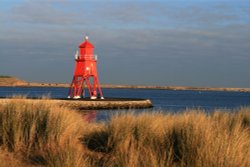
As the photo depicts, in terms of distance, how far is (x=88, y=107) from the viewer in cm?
6194

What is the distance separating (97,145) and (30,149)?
1.63 metres

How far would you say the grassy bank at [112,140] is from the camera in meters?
8.03

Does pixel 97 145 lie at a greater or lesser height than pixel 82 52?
lesser

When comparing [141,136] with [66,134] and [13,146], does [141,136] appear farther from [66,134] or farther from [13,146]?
[13,146]

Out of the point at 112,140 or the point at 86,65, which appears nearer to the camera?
the point at 112,140

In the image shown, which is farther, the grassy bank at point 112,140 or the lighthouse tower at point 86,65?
the lighthouse tower at point 86,65

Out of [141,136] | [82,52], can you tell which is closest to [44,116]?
[141,136]

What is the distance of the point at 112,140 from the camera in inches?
416

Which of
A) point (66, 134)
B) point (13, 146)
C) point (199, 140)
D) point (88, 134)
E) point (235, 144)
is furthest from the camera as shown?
point (88, 134)

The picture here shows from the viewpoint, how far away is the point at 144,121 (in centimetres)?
1113

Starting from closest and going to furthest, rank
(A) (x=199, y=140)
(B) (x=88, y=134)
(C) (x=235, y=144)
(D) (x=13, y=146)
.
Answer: (C) (x=235, y=144) < (A) (x=199, y=140) < (D) (x=13, y=146) < (B) (x=88, y=134)

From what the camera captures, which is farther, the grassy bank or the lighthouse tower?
the lighthouse tower

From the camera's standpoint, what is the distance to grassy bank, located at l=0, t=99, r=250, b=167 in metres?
8.03

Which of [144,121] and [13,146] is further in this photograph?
[144,121]
